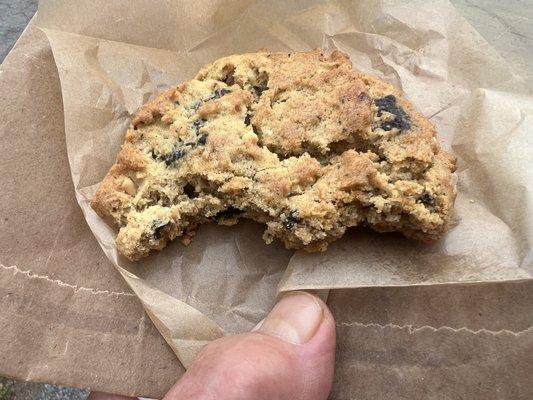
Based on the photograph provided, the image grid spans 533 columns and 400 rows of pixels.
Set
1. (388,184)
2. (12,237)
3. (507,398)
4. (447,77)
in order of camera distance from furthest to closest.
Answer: (447,77)
(12,237)
(507,398)
(388,184)

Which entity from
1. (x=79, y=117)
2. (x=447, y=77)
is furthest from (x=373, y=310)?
(x=79, y=117)

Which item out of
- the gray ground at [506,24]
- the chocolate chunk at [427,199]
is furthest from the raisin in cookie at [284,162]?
the gray ground at [506,24]

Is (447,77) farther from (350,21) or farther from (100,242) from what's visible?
(100,242)

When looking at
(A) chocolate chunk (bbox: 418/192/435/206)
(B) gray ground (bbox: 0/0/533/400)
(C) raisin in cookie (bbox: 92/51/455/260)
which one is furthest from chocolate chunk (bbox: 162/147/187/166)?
(B) gray ground (bbox: 0/0/533/400)

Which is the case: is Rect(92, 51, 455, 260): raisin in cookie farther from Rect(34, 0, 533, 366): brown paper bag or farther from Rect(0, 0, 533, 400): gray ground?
Rect(0, 0, 533, 400): gray ground

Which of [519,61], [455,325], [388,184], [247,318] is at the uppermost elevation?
[388,184]

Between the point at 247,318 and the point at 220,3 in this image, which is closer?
the point at 247,318

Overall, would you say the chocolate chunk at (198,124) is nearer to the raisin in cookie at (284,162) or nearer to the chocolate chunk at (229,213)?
the raisin in cookie at (284,162)

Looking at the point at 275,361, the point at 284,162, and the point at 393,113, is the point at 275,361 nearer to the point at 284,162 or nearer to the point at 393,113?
the point at 284,162
